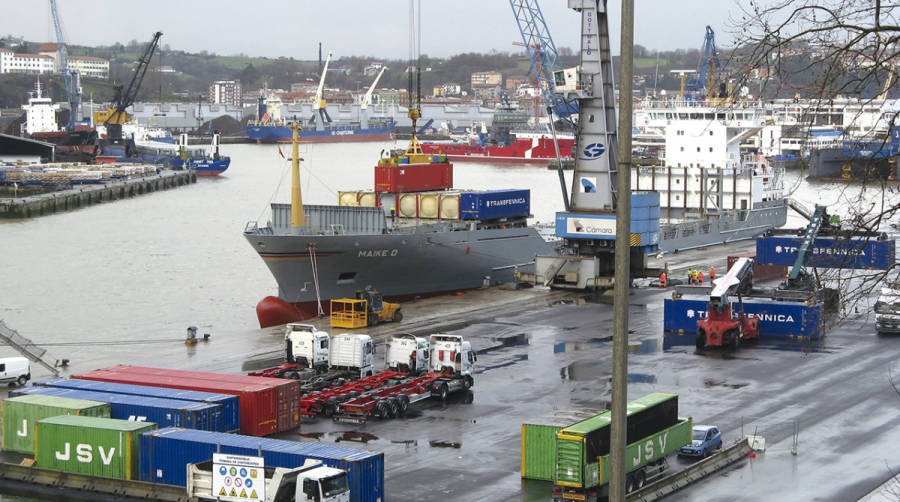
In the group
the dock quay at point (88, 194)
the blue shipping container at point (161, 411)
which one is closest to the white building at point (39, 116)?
the dock quay at point (88, 194)

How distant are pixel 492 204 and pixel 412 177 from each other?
4021mm

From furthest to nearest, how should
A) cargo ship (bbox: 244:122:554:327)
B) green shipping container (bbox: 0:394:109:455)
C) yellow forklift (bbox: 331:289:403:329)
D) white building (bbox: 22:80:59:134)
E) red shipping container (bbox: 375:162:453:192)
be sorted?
white building (bbox: 22:80:59:134) < red shipping container (bbox: 375:162:453:192) < cargo ship (bbox: 244:122:554:327) < yellow forklift (bbox: 331:289:403:329) < green shipping container (bbox: 0:394:109:455)

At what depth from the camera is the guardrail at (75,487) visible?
21.8m

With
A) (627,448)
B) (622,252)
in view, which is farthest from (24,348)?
(622,252)

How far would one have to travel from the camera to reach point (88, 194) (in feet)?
351

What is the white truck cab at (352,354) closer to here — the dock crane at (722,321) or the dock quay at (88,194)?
the dock crane at (722,321)

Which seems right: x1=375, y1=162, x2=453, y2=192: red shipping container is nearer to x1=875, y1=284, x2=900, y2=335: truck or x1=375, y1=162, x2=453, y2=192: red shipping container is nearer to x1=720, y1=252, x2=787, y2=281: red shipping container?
x1=720, y1=252, x2=787, y2=281: red shipping container

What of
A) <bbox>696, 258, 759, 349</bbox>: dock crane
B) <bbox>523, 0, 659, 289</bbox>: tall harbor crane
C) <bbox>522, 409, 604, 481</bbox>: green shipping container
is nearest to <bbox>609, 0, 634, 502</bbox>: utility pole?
<bbox>522, 409, 604, 481</bbox>: green shipping container

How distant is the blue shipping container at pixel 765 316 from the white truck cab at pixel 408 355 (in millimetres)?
12556

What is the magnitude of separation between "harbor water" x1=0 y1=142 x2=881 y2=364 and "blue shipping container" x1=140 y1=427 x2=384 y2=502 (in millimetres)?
10129

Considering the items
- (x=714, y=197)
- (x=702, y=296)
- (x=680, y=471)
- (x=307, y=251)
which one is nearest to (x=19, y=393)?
(x=680, y=471)

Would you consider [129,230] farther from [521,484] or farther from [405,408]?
[521,484]

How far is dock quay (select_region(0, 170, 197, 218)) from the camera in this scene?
314ft

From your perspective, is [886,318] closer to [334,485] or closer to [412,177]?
[412,177]
